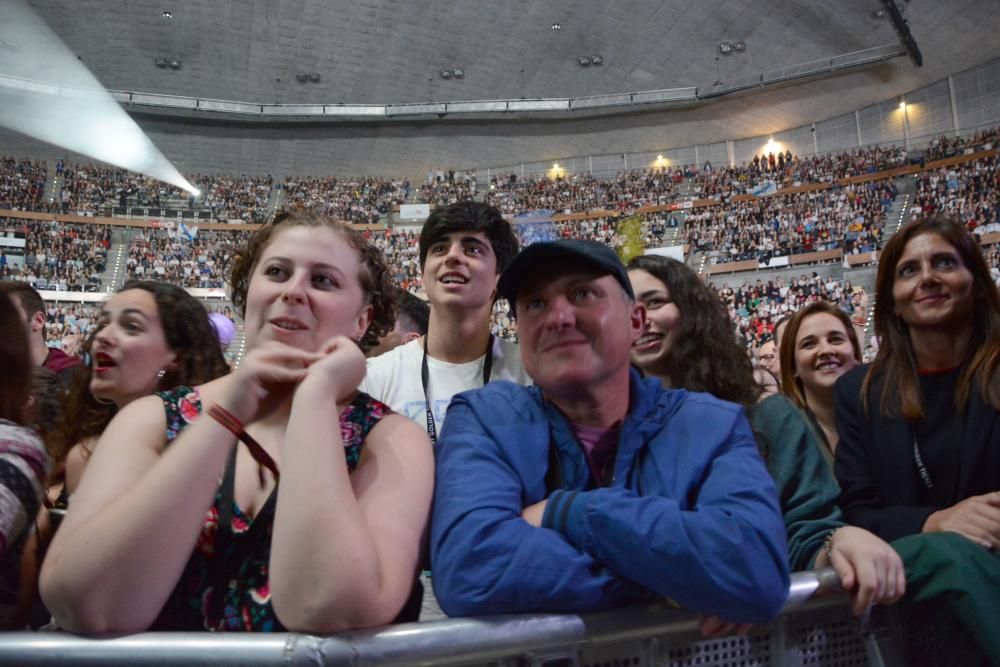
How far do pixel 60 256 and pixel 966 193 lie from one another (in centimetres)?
2931

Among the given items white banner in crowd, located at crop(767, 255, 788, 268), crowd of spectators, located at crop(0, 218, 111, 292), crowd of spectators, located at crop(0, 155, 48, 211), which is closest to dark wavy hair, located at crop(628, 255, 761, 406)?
white banner in crowd, located at crop(767, 255, 788, 268)

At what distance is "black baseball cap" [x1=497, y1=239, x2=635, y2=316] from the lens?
1.45 metres

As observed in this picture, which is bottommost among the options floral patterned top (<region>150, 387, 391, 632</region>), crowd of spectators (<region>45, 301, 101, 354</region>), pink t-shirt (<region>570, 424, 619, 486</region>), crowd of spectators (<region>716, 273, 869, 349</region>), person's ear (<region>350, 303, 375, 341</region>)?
floral patterned top (<region>150, 387, 391, 632</region>)

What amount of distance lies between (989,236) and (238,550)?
21334 millimetres

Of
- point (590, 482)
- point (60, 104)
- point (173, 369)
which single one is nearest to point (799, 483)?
point (590, 482)

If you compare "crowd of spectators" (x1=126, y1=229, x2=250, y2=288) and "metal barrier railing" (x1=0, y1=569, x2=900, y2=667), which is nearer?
"metal barrier railing" (x1=0, y1=569, x2=900, y2=667)

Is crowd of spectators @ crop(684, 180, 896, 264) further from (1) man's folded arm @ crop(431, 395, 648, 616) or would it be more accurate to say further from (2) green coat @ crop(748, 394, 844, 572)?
(1) man's folded arm @ crop(431, 395, 648, 616)

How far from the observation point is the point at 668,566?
1.10m

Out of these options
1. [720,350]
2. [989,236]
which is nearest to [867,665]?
[720,350]

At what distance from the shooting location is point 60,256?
22.5m

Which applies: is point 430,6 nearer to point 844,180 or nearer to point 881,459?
point 844,180

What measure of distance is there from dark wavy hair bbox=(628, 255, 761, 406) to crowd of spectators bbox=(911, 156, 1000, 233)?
19.5 m

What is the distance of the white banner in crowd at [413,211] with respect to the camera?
26641mm

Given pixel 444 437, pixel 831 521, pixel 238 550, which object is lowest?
pixel 831 521
